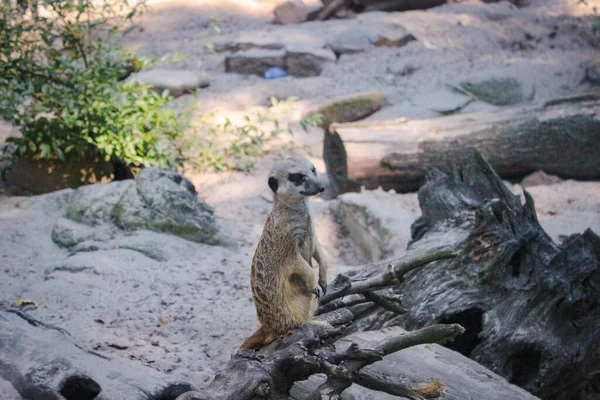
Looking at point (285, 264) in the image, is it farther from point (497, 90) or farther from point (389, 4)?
point (389, 4)

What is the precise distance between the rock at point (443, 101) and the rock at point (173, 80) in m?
2.33

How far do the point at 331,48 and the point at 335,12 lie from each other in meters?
1.38

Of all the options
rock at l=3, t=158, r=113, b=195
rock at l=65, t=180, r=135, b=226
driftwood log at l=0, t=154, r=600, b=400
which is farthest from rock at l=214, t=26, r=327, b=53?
driftwood log at l=0, t=154, r=600, b=400

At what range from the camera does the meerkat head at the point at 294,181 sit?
2.33 metres

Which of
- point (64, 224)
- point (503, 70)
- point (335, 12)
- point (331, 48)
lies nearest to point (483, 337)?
point (64, 224)

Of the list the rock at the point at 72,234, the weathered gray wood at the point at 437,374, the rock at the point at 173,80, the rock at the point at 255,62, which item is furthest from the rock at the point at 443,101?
the weathered gray wood at the point at 437,374

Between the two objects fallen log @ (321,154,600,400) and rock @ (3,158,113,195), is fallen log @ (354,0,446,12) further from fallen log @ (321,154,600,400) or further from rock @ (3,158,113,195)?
fallen log @ (321,154,600,400)

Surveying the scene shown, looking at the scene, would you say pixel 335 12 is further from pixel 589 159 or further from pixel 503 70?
Answer: pixel 589 159

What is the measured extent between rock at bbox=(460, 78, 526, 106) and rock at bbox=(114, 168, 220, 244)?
3.79 m

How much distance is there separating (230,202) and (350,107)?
6.71ft

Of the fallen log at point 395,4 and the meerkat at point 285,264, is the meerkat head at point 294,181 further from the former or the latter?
the fallen log at point 395,4

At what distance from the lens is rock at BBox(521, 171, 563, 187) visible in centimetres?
509

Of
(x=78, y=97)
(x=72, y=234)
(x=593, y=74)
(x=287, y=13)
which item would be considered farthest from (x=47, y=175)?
(x=593, y=74)

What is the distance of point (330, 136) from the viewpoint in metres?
5.24
